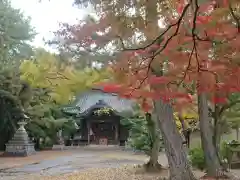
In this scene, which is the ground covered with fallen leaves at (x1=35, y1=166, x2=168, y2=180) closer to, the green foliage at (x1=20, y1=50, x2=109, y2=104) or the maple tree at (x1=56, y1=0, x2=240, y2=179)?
the maple tree at (x1=56, y1=0, x2=240, y2=179)

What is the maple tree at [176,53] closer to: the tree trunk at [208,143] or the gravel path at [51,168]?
the tree trunk at [208,143]

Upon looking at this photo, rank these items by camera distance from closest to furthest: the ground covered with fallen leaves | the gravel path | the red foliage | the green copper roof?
the red foliage
the ground covered with fallen leaves
the gravel path
the green copper roof

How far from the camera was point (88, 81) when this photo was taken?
11969 mm

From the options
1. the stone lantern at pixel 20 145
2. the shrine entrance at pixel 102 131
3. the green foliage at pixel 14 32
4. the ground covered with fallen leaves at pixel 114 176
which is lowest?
the ground covered with fallen leaves at pixel 114 176

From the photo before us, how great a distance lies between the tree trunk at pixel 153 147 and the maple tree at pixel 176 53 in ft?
8.29

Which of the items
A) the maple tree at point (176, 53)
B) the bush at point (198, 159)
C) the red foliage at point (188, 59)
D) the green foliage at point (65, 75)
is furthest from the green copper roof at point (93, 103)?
the red foliage at point (188, 59)

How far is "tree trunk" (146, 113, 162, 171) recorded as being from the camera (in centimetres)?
1223

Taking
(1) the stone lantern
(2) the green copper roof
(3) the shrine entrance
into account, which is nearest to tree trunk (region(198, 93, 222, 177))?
(1) the stone lantern

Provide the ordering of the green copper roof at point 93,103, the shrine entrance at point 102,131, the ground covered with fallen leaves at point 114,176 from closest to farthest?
the ground covered with fallen leaves at point 114,176 < the green copper roof at point 93,103 < the shrine entrance at point 102,131

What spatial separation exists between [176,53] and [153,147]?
21.4 feet

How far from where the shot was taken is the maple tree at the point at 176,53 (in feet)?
15.5

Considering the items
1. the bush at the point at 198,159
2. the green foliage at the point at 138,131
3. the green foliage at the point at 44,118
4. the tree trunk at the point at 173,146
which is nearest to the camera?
the tree trunk at the point at 173,146

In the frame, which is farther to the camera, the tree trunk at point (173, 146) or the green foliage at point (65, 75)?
the green foliage at point (65, 75)

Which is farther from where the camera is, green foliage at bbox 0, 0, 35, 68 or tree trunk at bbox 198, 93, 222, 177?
green foliage at bbox 0, 0, 35, 68
